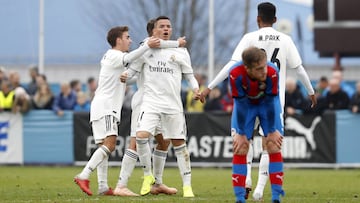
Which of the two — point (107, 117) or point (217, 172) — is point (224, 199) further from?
point (217, 172)

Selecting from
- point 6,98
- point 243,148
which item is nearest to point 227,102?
point 6,98

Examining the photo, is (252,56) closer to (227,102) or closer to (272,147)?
(272,147)

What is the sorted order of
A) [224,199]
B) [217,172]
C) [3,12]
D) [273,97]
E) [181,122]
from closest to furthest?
[273,97] < [224,199] < [181,122] < [217,172] < [3,12]

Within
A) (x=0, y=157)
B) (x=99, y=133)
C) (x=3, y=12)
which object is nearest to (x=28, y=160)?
(x=0, y=157)

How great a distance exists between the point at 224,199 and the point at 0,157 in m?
12.5

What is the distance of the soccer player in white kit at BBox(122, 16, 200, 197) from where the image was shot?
15742mm

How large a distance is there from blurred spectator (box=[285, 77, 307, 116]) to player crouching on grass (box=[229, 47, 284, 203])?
12.5m

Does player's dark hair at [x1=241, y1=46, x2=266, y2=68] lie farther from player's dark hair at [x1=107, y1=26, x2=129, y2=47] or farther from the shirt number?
player's dark hair at [x1=107, y1=26, x2=129, y2=47]

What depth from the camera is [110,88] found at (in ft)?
52.6

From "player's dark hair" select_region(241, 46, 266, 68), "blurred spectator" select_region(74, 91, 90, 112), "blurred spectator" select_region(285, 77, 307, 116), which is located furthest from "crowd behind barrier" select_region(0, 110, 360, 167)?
"player's dark hair" select_region(241, 46, 266, 68)

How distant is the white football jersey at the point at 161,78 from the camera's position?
620 inches

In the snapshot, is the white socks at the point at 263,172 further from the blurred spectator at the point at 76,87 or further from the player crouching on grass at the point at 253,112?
the blurred spectator at the point at 76,87

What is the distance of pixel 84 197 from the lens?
15.1m

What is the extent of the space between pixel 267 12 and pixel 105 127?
9.85ft
